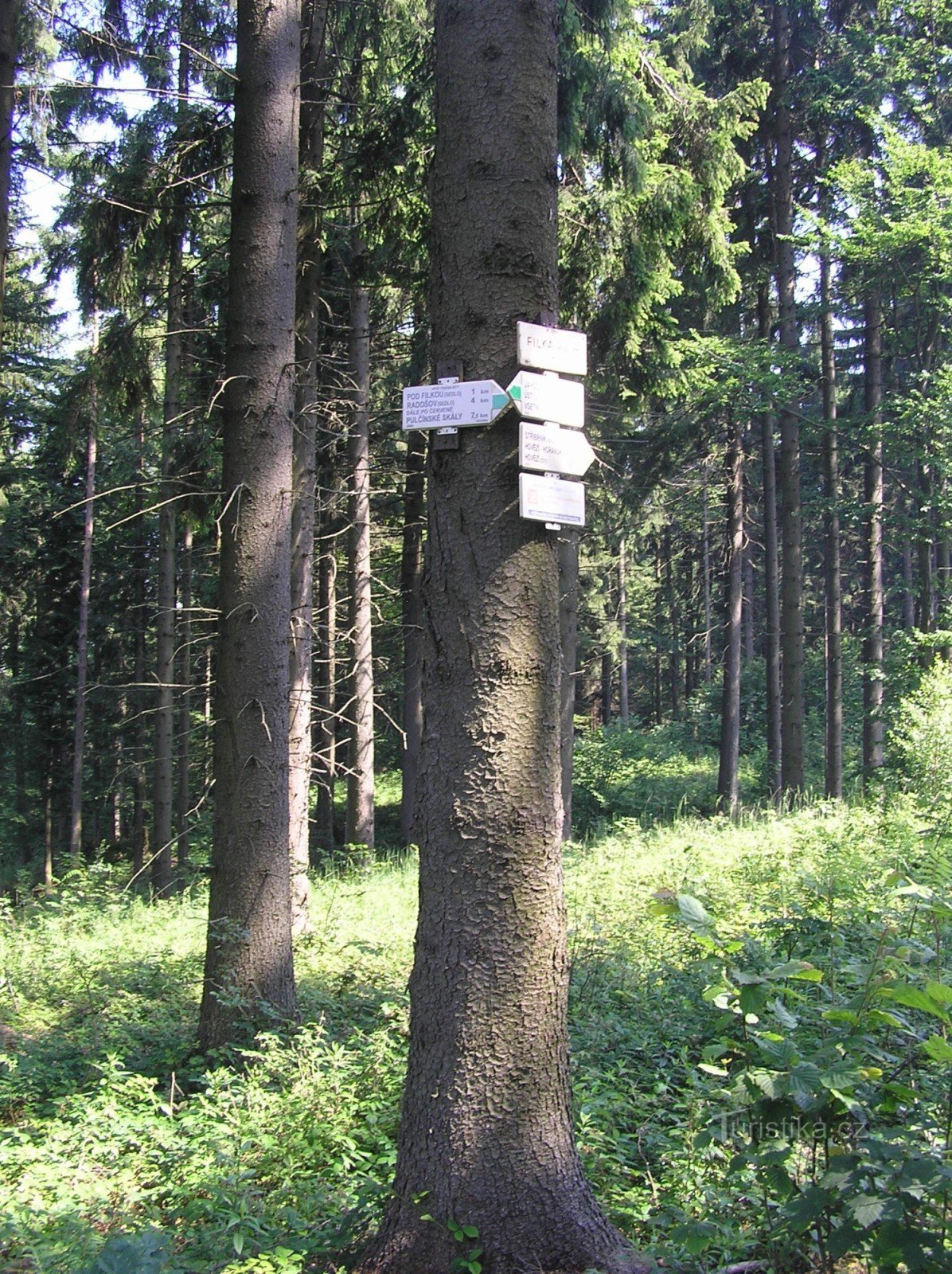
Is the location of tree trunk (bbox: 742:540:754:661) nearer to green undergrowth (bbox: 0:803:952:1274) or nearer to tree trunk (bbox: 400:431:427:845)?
tree trunk (bbox: 400:431:427:845)

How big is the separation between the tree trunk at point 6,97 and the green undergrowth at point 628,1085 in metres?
6.34

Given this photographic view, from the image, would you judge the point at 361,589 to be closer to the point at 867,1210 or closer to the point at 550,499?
the point at 550,499

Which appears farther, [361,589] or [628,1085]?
[361,589]

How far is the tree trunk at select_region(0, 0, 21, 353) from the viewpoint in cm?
823

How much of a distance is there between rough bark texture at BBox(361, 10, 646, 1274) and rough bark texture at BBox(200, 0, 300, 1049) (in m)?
2.80

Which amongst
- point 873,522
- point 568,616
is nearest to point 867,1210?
point 568,616

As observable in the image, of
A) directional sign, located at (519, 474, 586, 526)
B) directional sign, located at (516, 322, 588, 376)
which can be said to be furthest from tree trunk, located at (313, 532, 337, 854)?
directional sign, located at (516, 322, 588, 376)

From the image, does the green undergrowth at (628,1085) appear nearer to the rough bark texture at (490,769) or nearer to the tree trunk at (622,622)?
the rough bark texture at (490,769)

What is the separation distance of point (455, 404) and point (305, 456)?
6.22 m

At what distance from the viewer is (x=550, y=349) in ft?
10.6

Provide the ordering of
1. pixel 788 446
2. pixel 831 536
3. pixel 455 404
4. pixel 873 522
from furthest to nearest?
pixel 831 536 → pixel 873 522 → pixel 788 446 → pixel 455 404

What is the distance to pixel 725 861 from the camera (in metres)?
8.12

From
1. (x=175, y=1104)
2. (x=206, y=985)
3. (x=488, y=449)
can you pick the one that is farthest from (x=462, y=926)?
(x=206, y=985)

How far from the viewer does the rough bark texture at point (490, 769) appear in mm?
2893
